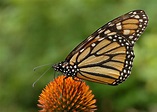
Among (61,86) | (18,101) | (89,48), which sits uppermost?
(18,101)

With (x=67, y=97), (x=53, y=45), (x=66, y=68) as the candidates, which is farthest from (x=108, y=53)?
(x=53, y=45)

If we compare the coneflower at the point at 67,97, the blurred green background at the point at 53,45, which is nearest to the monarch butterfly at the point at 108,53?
the coneflower at the point at 67,97

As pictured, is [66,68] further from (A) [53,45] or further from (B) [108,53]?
(A) [53,45]

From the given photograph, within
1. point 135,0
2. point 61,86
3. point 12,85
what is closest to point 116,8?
point 135,0

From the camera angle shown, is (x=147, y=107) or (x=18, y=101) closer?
(x=147, y=107)

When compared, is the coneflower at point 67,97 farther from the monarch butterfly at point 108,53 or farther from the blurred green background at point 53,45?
the blurred green background at point 53,45

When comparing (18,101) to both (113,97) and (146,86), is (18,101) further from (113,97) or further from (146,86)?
Result: (146,86)

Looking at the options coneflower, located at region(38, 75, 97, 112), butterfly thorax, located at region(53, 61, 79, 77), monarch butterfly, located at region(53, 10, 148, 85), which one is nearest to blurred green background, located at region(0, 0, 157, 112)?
monarch butterfly, located at region(53, 10, 148, 85)
